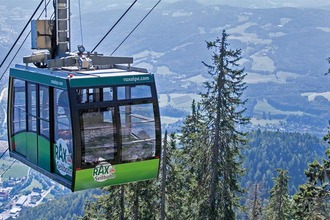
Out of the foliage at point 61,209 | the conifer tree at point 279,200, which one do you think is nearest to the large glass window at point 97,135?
the conifer tree at point 279,200

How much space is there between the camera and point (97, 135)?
1227 cm

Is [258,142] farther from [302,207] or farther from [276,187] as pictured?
[302,207]

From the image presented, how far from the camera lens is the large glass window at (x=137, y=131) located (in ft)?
41.5

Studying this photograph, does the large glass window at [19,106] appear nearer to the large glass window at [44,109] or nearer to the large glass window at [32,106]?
the large glass window at [32,106]

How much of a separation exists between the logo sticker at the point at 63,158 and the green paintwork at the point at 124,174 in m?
0.29

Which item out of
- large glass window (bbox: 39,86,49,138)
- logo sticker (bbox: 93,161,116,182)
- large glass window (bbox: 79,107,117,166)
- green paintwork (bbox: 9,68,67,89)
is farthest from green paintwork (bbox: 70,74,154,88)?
logo sticker (bbox: 93,161,116,182)

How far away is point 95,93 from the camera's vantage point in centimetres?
1234

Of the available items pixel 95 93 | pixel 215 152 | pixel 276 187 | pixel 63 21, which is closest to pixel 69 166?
pixel 95 93

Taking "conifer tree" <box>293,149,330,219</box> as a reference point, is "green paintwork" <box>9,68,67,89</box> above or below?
above

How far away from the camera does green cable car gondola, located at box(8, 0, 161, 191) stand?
1216 cm

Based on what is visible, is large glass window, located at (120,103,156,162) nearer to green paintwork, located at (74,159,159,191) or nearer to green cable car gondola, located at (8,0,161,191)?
green cable car gondola, located at (8,0,161,191)

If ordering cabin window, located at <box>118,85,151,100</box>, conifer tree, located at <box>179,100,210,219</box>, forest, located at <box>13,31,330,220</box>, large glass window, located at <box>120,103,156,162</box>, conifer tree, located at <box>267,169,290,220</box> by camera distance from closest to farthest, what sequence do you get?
cabin window, located at <box>118,85,151,100</box>, large glass window, located at <box>120,103,156,162</box>, forest, located at <box>13,31,330,220</box>, conifer tree, located at <box>179,100,210,219</box>, conifer tree, located at <box>267,169,290,220</box>

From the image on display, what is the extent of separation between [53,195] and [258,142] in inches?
2133

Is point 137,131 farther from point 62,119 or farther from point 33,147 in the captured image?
point 33,147
